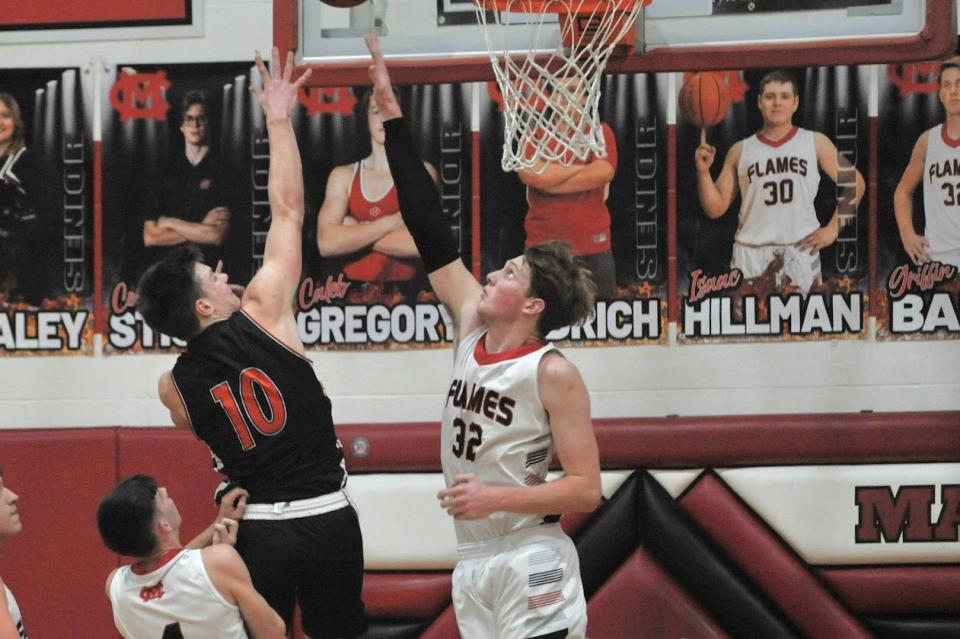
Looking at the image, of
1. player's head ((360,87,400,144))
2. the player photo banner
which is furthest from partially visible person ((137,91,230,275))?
the player photo banner

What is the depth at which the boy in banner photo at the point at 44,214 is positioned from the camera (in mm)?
5801

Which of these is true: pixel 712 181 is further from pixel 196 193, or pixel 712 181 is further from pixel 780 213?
pixel 196 193

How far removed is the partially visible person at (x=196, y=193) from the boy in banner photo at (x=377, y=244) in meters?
0.46

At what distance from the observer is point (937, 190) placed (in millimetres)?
5547

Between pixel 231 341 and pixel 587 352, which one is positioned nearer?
pixel 231 341

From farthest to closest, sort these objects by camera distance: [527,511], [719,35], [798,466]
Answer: [798,466] → [719,35] → [527,511]

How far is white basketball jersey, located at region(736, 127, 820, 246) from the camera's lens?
5574 mm

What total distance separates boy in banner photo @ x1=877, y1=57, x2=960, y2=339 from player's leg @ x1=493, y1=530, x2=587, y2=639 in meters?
2.53

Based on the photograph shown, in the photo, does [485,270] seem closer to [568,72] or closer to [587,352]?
[587,352]

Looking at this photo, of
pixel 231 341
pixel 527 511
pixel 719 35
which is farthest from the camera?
pixel 719 35

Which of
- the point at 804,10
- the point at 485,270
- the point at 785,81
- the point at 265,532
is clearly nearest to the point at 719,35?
the point at 804,10

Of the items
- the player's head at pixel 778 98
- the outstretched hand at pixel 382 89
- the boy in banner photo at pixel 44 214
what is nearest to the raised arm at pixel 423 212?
the outstretched hand at pixel 382 89

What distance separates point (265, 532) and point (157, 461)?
1.87 meters

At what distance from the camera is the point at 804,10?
4.61 metres
